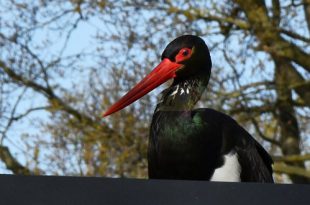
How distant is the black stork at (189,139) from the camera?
151 inches

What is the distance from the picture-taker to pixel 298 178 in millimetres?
9336

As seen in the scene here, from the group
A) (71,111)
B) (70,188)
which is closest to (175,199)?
(70,188)

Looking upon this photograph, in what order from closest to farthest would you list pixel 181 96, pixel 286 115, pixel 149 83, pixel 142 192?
pixel 142 192
pixel 149 83
pixel 181 96
pixel 286 115

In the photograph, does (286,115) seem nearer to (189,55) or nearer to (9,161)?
(9,161)

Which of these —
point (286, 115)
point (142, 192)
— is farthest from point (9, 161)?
point (142, 192)

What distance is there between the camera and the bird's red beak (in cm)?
357

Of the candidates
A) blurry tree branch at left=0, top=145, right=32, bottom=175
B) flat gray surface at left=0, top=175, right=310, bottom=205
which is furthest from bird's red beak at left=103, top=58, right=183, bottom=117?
blurry tree branch at left=0, top=145, right=32, bottom=175

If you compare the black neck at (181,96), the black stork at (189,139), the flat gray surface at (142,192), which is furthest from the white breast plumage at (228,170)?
the flat gray surface at (142,192)

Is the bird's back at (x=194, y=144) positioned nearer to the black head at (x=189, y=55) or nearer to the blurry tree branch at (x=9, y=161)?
the black head at (x=189, y=55)

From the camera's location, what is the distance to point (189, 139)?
3854 millimetres

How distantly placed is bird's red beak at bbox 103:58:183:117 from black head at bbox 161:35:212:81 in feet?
0.11

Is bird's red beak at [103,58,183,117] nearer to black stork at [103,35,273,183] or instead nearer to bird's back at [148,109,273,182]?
black stork at [103,35,273,183]

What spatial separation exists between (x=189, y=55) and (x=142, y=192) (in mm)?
2464

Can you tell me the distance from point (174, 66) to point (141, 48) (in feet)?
17.4
